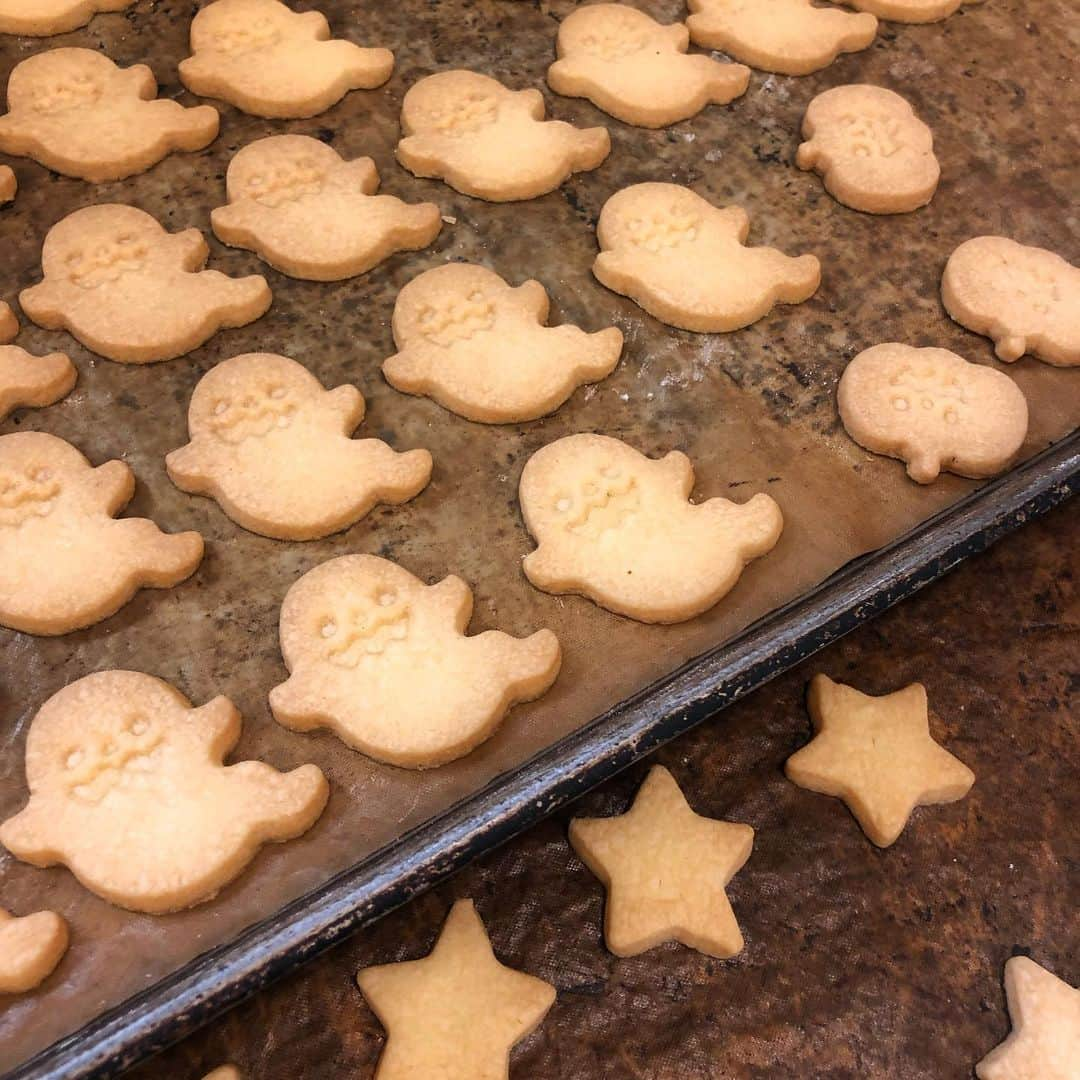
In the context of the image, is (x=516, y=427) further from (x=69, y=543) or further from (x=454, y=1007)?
(x=454, y=1007)

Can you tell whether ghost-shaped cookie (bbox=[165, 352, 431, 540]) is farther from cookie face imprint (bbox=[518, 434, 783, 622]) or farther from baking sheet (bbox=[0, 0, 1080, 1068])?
cookie face imprint (bbox=[518, 434, 783, 622])

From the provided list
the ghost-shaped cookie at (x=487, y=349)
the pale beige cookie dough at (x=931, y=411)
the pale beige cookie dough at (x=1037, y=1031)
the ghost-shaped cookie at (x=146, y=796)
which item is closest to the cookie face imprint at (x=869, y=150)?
the pale beige cookie dough at (x=931, y=411)

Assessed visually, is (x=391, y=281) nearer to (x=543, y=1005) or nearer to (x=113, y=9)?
(x=113, y=9)

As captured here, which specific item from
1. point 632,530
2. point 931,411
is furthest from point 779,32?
point 632,530

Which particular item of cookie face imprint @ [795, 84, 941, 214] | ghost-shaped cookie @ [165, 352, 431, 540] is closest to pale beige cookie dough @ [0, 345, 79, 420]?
ghost-shaped cookie @ [165, 352, 431, 540]

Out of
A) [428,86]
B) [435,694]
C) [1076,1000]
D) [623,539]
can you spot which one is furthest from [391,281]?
[1076,1000]
